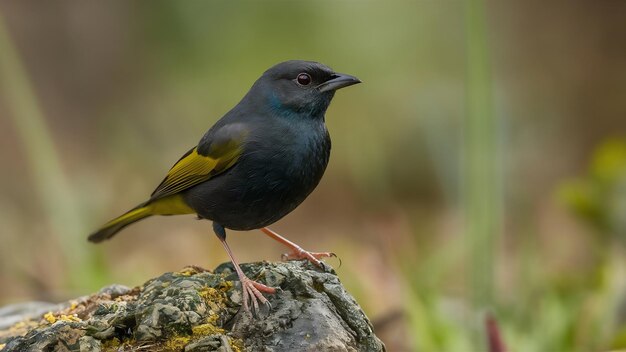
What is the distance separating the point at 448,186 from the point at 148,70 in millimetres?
4155

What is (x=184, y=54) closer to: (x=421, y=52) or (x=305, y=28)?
(x=305, y=28)

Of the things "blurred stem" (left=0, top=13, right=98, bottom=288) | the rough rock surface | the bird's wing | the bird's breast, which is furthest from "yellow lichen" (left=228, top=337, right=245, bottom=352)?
"blurred stem" (left=0, top=13, right=98, bottom=288)

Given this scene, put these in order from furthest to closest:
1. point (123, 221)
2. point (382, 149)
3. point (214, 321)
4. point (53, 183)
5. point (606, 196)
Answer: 1. point (382, 149)
2. point (606, 196)
3. point (53, 183)
4. point (123, 221)
5. point (214, 321)

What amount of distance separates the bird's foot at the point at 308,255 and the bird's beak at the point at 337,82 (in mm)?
636

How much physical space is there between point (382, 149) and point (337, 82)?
5476 millimetres

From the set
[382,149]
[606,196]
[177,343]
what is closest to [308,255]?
[177,343]

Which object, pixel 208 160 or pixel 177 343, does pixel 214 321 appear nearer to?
pixel 177 343

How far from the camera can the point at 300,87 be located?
3.98 meters

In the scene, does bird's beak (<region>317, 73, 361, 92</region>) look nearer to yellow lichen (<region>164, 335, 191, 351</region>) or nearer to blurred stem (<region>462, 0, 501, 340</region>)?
blurred stem (<region>462, 0, 501, 340</region>)

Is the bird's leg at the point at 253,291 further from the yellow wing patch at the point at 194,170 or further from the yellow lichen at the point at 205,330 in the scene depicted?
the yellow wing patch at the point at 194,170

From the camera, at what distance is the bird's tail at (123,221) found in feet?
14.4

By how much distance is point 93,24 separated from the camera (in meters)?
11.4

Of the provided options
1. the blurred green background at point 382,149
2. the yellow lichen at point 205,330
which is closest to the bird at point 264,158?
the yellow lichen at point 205,330

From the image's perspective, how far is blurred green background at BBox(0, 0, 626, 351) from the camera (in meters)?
5.16
